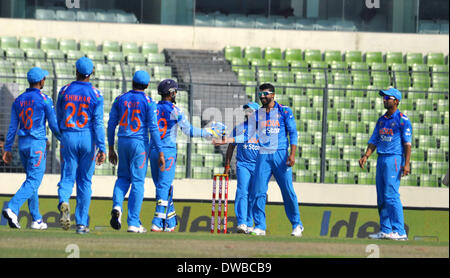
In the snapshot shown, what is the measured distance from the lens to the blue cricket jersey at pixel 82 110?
1034cm

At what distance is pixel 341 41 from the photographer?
931 inches

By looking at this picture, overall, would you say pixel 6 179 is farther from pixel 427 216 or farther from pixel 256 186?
pixel 427 216

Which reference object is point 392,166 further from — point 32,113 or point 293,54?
point 293,54

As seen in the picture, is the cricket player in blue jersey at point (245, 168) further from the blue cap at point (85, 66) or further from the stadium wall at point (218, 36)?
the stadium wall at point (218, 36)

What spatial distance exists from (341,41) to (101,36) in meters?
6.37

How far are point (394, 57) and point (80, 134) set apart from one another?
1411 centimetres

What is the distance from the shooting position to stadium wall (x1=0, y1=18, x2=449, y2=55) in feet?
74.3

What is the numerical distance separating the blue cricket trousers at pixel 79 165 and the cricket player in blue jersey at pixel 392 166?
3.99 meters

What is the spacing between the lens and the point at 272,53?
22.5 meters

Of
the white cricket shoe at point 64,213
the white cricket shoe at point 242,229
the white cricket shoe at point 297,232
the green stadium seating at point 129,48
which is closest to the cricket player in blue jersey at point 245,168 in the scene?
the white cricket shoe at point 242,229

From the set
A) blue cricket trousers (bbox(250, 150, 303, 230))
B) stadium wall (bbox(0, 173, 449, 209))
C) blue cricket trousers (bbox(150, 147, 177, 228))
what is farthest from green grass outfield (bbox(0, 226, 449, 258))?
stadium wall (bbox(0, 173, 449, 209))

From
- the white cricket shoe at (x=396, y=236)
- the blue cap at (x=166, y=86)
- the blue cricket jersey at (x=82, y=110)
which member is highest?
the blue cap at (x=166, y=86)

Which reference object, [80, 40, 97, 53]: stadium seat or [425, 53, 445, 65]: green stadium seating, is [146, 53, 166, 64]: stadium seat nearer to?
[80, 40, 97, 53]: stadium seat
